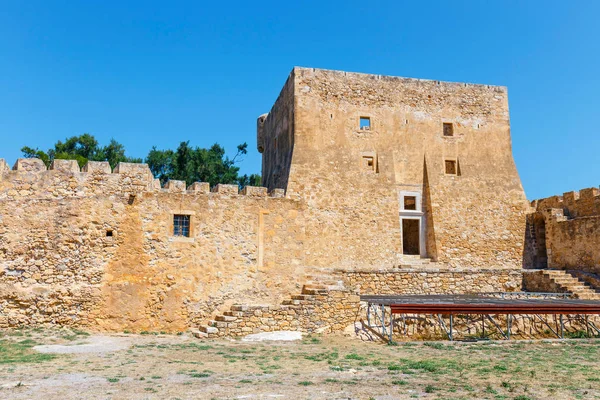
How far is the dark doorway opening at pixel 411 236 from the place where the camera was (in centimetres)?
2283

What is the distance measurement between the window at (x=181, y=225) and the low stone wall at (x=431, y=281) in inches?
185

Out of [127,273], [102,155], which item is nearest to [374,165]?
[127,273]

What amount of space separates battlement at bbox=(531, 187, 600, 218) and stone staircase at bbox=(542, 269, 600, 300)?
104 inches

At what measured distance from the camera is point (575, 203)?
20844mm

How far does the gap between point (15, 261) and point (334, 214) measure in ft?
33.1

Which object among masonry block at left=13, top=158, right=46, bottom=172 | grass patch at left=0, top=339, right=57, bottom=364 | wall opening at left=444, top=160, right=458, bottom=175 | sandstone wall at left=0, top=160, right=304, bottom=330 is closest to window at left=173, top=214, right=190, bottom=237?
sandstone wall at left=0, top=160, right=304, bottom=330

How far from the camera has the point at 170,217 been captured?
15086 mm

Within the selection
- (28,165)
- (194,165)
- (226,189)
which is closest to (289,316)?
(226,189)

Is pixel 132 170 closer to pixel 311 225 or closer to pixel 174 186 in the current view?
pixel 174 186

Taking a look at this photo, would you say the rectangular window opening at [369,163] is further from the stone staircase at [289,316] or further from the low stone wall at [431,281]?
the stone staircase at [289,316]

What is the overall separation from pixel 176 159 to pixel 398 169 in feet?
55.3

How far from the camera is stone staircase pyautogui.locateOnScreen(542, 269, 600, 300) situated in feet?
57.7

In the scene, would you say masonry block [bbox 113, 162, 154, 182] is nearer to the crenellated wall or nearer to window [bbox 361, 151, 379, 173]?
window [bbox 361, 151, 379, 173]

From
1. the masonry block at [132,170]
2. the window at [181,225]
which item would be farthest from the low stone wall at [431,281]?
the masonry block at [132,170]
